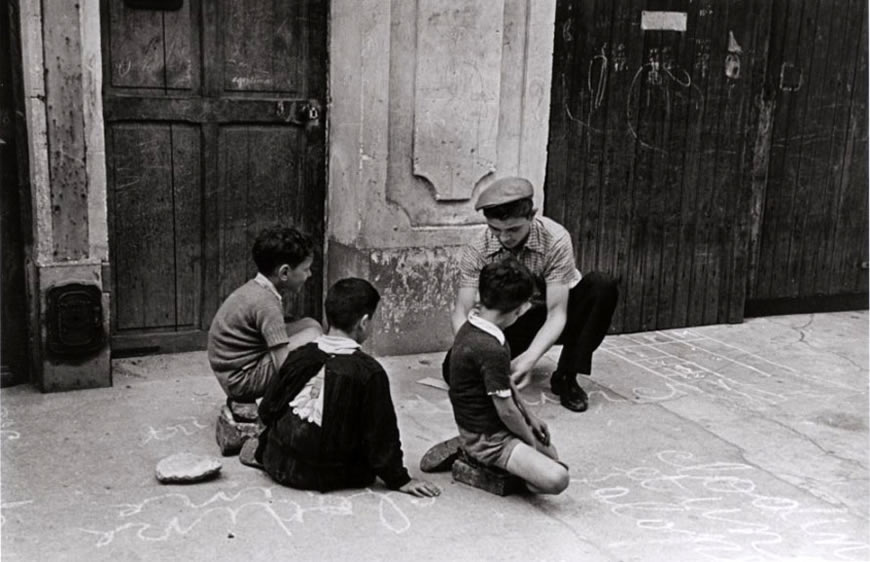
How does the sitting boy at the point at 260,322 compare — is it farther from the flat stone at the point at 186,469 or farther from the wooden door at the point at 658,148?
the wooden door at the point at 658,148

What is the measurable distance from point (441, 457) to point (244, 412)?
908 mm

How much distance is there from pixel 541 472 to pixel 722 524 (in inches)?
30.0

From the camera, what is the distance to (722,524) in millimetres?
3877

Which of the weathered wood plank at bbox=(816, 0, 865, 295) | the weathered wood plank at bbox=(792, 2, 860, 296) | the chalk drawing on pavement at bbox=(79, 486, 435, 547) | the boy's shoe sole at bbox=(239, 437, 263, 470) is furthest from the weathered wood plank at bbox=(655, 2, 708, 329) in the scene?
the boy's shoe sole at bbox=(239, 437, 263, 470)

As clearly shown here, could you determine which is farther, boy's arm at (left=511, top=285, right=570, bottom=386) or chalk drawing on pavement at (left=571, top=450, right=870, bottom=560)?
boy's arm at (left=511, top=285, right=570, bottom=386)

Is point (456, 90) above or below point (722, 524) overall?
above

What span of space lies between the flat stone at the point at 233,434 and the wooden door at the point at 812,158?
435 centimetres

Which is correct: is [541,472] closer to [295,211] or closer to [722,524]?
[722,524]

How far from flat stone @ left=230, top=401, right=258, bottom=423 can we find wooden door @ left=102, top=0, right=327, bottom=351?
58.2 inches

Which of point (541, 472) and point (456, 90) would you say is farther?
point (456, 90)

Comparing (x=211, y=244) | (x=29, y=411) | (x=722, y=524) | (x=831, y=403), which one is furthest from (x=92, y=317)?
(x=831, y=403)

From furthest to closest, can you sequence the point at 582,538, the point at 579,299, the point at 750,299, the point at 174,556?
the point at 750,299 < the point at 579,299 < the point at 582,538 < the point at 174,556

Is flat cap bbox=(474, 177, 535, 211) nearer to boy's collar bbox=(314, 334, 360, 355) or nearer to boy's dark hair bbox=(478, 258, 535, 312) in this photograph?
boy's dark hair bbox=(478, 258, 535, 312)

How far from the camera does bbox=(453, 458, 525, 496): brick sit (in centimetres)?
400
